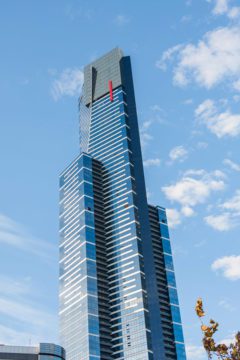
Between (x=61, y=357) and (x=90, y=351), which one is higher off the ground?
(x=90, y=351)

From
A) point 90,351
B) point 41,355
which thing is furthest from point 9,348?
point 90,351

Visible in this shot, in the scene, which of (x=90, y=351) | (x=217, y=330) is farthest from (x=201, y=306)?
(x=90, y=351)

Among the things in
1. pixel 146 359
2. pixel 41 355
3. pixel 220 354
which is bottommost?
pixel 220 354

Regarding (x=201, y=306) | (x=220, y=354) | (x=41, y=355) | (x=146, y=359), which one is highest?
(x=146, y=359)

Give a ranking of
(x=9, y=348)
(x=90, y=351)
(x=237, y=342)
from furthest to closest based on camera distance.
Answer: (x=90, y=351)
(x=9, y=348)
(x=237, y=342)

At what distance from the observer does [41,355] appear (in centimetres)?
12938

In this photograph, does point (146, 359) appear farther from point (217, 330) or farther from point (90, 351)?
point (217, 330)

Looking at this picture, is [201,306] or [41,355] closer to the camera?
[201,306]

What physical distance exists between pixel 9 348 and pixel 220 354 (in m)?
121

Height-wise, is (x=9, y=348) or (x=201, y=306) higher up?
(x=9, y=348)

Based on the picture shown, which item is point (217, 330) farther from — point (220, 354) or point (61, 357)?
point (61, 357)

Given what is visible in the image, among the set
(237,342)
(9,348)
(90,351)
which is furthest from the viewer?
(90,351)

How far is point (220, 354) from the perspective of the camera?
15008 mm

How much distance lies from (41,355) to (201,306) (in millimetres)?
122541
